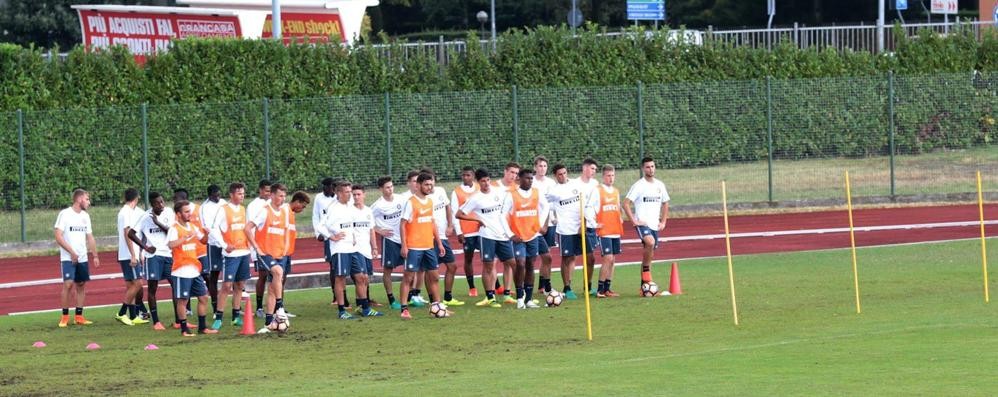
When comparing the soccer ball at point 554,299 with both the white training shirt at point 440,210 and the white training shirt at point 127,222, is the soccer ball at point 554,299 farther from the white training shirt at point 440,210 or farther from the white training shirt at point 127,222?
the white training shirt at point 127,222

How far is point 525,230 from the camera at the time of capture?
2117 centimetres

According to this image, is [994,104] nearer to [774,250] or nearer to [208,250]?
[774,250]

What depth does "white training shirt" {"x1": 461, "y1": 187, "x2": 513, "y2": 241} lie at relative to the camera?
829 inches

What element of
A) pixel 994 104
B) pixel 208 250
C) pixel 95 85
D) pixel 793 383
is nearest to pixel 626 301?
pixel 208 250

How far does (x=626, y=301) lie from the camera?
2152cm

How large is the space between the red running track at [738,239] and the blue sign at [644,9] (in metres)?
20.8

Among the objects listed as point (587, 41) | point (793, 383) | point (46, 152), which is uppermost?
point (587, 41)

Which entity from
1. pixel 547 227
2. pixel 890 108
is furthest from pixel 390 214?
pixel 890 108

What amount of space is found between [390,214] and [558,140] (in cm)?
1394

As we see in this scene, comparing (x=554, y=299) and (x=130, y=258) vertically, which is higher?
(x=130, y=258)

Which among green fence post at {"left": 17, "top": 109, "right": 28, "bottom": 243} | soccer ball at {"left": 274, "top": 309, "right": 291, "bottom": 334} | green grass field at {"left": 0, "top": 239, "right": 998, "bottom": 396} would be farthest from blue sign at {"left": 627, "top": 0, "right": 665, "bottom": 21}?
soccer ball at {"left": 274, "top": 309, "right": 291, "bottom": 334}

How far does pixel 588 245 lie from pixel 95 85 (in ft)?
47.3

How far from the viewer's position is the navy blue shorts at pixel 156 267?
2022cm

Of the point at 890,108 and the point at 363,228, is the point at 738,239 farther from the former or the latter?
the point at 363,228
